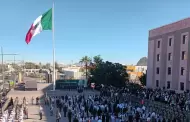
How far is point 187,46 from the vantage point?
3600 centimetres

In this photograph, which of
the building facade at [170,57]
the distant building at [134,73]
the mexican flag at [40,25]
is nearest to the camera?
the mexican flag at [40,25]

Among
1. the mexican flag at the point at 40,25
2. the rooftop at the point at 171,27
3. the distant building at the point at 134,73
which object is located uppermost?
the rooftop at the point at 171,27

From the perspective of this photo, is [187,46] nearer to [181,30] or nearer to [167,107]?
[181,30]

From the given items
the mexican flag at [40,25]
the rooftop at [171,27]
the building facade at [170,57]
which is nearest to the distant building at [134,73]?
the building facade at [170,57]

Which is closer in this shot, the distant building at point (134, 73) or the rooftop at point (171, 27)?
the rooftop at point (171, 27)

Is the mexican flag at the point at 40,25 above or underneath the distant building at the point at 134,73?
above

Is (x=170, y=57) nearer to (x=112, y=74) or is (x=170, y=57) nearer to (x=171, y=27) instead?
(x=171, y=27)

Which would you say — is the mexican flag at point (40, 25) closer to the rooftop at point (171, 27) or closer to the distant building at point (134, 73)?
the rooftop at point (171, 27)

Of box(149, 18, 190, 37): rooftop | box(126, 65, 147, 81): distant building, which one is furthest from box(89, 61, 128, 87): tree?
box(126, 65, 147, 81): distant building

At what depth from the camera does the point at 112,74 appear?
48156 mm

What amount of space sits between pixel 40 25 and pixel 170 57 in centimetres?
2290

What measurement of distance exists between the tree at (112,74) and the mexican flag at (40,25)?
24109mm

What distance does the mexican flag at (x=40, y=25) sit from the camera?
79.6 ft

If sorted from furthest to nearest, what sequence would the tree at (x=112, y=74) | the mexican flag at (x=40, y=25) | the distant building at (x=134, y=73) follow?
the distant building at (x=134, y=73) < the tree at (x=112, y=74) < the mexican flag at (x=40, y=25)
